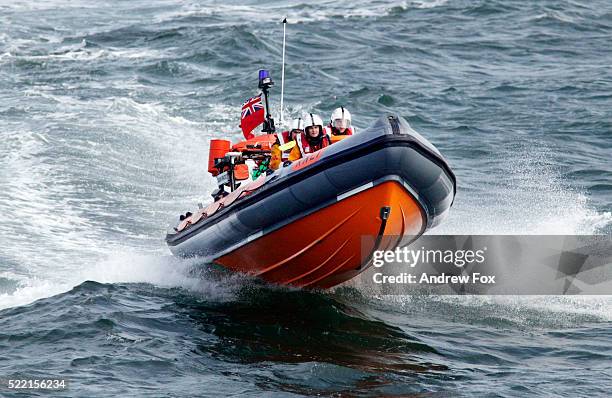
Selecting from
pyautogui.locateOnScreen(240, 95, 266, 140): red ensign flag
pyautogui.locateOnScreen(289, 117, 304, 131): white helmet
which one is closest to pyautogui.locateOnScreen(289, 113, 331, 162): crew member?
pyautogui.locateOnScreen(289, 117, 304, 131): white helmet

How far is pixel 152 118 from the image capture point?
1536 cm

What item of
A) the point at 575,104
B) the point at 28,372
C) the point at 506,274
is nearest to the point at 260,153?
the point at 506,274

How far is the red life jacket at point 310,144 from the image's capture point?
27.1ft

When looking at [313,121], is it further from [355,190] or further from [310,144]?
[355,190]

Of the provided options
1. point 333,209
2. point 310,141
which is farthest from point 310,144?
point 333,209

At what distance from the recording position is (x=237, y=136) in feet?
47.4

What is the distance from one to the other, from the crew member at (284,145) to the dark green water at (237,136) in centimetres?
108

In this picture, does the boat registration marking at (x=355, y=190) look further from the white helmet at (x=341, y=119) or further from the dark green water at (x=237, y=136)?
the white helmet at (x=341, y=119)

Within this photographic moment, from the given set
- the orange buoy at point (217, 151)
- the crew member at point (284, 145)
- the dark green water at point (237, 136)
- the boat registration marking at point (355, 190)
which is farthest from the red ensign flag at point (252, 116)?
the boat registration marking at point (355, 190)

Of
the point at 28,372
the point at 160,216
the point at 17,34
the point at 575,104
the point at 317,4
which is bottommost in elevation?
the point at 28,372

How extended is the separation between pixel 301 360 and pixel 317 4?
19.7m

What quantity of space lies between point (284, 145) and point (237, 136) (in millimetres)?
6163

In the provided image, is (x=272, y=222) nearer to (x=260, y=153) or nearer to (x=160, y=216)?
(x=260, y=153)

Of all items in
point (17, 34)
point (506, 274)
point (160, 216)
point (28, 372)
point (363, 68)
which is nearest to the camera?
point (28, 372)
